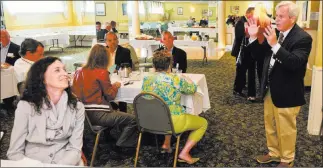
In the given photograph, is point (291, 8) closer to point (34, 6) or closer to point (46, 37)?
point (34, 6)

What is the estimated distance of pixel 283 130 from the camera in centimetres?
238

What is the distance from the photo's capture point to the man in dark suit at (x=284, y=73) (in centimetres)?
211

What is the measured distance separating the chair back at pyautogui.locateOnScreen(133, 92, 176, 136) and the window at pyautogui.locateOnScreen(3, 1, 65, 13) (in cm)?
645

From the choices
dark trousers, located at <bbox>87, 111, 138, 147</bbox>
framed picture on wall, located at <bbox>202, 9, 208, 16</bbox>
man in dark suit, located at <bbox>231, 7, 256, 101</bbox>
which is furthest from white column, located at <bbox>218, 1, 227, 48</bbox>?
framed picture on wall, located at <bbox>202, 9, 208, 16</bbox>

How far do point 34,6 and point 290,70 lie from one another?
8034mm

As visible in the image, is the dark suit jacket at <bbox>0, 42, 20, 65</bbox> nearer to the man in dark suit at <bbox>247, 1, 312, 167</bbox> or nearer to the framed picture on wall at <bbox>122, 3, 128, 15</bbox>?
the man in dark suit at <bbox>247, 1, 312, 167</bbox>

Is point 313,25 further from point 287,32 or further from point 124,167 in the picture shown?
point 124,167

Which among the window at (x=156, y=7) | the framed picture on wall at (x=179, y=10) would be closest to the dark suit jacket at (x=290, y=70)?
the window at (x=156, y=7)

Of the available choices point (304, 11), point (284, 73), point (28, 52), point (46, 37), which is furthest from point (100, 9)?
point (284, 73)

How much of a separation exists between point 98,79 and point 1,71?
1.62m

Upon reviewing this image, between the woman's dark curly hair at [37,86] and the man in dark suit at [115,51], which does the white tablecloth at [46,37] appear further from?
the woman's dark curly hair at [37,86]

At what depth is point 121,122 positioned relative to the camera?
9.12 ft

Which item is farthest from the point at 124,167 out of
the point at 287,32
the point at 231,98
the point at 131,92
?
the point at 231,98

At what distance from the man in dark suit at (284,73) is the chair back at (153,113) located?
2.50ft
